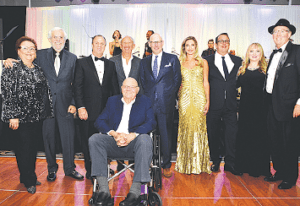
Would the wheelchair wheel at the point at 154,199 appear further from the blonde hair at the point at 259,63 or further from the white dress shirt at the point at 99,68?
the blonde hair at the point at 259,63

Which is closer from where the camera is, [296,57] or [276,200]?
[276,200]

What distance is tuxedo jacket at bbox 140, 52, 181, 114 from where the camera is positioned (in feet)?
9.37

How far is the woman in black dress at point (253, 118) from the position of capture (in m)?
2.88

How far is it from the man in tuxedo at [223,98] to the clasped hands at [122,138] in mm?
1362

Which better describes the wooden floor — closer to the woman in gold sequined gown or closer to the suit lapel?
the woman in gold sequined gown

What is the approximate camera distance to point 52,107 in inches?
105

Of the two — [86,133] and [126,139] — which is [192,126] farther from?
[86,133]

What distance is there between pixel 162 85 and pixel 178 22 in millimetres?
5884

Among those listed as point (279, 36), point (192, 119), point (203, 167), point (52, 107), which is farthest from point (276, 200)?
point (52, 107)

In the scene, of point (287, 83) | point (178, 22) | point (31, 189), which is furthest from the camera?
point (178, 22)

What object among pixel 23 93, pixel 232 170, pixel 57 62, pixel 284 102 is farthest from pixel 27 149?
pixel 284 102

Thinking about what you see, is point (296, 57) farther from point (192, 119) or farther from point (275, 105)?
point (192, 119)

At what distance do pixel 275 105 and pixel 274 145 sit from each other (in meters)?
0.52

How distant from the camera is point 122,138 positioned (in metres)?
2.19
